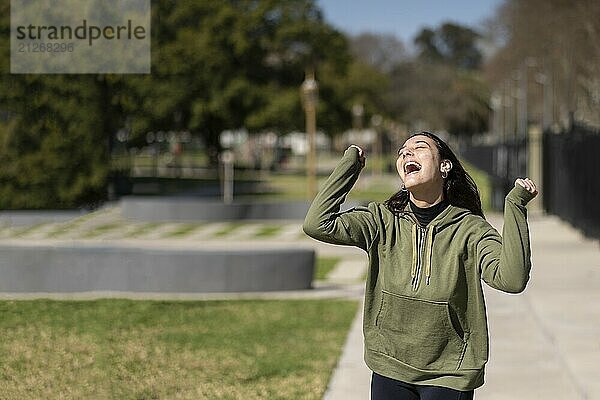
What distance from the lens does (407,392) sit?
159 inches

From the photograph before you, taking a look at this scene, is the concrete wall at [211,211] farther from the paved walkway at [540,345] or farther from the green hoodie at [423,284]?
the green hoodie at [423,284]

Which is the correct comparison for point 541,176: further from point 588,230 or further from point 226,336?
point 226,336

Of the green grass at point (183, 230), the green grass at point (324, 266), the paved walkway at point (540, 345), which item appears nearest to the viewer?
the paved walkway at point (540, 345)

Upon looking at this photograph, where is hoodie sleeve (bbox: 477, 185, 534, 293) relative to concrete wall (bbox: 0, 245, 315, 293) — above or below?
above

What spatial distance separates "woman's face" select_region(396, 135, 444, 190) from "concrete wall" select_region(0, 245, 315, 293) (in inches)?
385

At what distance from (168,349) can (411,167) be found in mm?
5946

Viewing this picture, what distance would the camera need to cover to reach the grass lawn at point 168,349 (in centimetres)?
739

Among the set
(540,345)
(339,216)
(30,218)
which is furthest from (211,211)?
(339,216)

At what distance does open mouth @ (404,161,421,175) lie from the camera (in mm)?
3887

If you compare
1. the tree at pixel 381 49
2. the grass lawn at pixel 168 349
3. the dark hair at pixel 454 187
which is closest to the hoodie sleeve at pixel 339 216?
the dark hair at pixel 454 187

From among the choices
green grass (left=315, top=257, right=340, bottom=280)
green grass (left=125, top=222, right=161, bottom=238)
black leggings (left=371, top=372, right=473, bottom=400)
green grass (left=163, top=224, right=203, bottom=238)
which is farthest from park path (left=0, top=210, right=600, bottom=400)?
black leggings (left=371, top=372, right=473, bottom=400)

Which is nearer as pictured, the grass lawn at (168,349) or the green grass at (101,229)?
the grass lawn at (168,349)

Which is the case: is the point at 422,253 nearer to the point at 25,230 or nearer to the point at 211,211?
the point at 25,230

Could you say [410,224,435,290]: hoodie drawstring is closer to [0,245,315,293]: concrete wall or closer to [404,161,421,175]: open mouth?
[404,161,421,175]: open mouth
